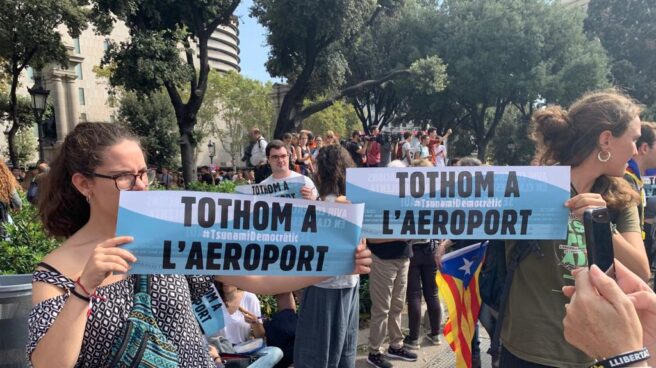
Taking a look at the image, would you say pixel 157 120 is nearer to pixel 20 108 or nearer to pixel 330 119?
pixel 20 108

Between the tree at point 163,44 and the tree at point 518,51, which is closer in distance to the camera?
the tree at point 163,44

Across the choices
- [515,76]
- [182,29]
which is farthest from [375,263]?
[515,76]

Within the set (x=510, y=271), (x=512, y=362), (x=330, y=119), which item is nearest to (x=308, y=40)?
(x=510, y=271)

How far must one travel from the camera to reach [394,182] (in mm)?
2180

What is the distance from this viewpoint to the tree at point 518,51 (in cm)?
2928

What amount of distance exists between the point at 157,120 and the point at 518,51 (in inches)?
1075

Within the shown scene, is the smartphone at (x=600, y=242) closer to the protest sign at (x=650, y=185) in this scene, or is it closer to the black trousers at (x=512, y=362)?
the black trousers at (x=512, y=362)

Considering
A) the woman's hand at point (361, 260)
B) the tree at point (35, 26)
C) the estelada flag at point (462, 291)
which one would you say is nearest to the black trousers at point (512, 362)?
the estelada flag at point (462, 291)

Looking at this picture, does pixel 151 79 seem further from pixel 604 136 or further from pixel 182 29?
pixel 604 136

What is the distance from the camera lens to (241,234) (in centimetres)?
186

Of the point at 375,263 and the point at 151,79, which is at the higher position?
→ the point at 151,79

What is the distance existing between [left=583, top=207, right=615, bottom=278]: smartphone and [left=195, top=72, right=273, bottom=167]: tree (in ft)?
151

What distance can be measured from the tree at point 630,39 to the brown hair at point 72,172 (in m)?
40.3

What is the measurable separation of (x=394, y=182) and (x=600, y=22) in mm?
44986
